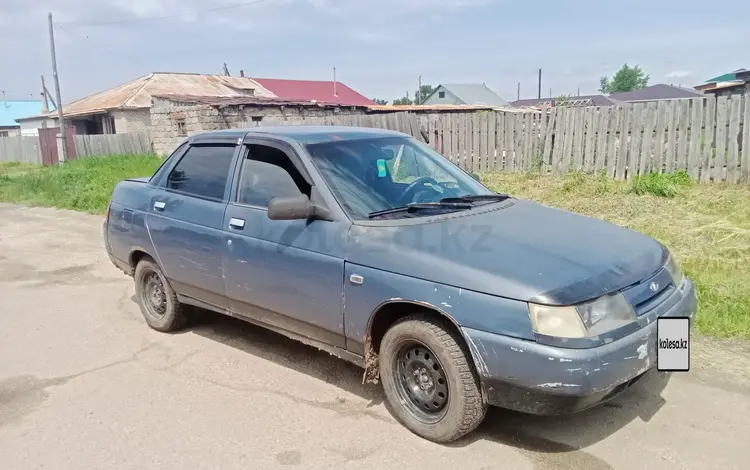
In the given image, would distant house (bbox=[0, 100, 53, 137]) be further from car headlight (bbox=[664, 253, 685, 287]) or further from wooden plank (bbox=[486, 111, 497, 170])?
car headlight (bbox=[664, 253, 685, 287])

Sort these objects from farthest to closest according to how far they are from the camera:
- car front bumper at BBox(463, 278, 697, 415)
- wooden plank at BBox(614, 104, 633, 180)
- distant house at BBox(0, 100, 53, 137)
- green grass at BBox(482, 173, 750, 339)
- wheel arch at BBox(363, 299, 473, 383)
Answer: distant house at BBox(0, 100, 53, 137), wooden plank at BBox(614, 104, 633, 180), green grass at BBox(482, 173, 750, 339), wheel arch at BBox(363, 299, 473, 383), car front bumper at BBox(463, 278, 697, 415)

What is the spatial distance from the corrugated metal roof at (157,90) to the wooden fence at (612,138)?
23.7 metres

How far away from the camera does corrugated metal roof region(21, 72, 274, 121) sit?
105ft

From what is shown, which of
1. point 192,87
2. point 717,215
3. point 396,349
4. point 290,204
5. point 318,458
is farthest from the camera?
point 192,87

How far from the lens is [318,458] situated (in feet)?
10.6

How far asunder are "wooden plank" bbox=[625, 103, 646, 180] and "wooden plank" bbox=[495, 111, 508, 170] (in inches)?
98.2

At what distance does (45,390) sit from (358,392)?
7.37 ft

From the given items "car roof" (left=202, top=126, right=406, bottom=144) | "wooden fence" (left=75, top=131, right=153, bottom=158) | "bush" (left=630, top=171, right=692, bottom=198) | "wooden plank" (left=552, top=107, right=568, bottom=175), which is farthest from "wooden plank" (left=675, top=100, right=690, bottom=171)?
"wooden fence" (left=75, top=131, right=153, bottom=158)

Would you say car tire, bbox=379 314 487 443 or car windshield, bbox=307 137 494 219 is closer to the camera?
car tire, bbox=379 314 487 443

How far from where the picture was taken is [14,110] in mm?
66688

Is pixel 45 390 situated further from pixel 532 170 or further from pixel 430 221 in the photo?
pixel 532 170

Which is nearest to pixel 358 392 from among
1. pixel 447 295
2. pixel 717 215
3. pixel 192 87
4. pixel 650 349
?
pixel 447 295

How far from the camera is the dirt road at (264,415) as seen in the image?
322cm

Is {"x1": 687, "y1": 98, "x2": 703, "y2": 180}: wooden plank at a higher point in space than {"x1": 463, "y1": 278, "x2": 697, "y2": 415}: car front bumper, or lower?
higher
